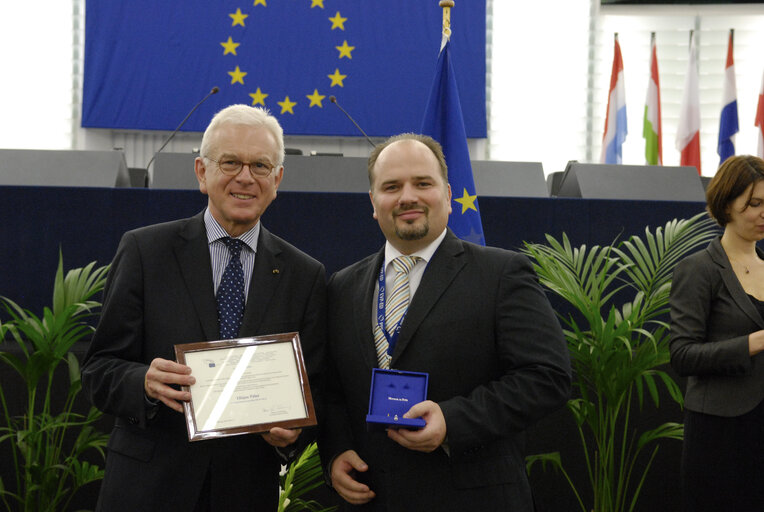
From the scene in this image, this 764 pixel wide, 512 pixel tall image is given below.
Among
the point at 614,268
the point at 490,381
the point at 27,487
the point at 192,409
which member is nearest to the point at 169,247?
the point at 192,409

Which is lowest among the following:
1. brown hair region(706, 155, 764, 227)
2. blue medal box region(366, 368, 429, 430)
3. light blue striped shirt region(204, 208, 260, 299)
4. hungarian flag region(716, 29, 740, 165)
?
blue medal box region(366, 368, 429, 430)

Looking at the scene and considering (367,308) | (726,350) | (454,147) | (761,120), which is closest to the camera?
(367,308)

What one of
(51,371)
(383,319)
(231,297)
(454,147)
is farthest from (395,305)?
(454,147)

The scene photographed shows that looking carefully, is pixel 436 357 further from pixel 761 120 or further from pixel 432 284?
pixel 761 120

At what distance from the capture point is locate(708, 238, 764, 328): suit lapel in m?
2.78

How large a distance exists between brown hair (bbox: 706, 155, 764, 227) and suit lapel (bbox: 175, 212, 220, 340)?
1898 millimetres

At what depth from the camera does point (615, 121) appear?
941 cm

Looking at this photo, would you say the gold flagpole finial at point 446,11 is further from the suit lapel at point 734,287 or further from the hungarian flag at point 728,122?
the hungarian flag at point 728,122

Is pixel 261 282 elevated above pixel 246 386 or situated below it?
above

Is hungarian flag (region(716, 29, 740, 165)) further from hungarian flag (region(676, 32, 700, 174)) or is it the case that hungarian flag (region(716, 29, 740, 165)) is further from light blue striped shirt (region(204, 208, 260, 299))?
light blue striped shirt (region(204, 208, 260, 299))

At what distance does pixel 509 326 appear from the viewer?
2012 millimetres

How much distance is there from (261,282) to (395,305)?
1.22 ft

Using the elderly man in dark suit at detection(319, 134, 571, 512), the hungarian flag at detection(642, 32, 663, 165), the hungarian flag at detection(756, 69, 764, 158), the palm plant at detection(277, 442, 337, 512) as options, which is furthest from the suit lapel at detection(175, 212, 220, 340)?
the hungarian flag at detection(756, 69, 764, 158)

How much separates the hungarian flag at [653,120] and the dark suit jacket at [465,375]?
7.84 metres
